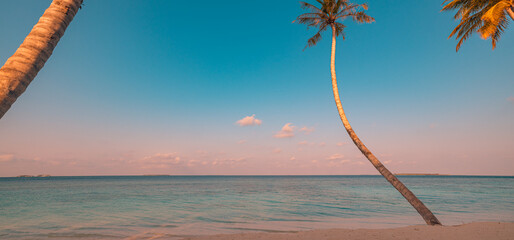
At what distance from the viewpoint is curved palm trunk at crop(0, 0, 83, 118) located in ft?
9.54

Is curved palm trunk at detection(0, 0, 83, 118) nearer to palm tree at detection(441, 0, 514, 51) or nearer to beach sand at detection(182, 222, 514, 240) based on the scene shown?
beach sand at detection(182, 222, 514, 240)

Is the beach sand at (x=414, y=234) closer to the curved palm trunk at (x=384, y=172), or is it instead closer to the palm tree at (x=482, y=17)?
the curved palm trunk at (x=384, y=172)

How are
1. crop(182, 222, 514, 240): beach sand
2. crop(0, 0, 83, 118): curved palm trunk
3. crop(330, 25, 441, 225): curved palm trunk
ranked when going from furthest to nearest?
crop(330, 25, 441, 225): curved palm trunk
crop(182, 222, 514, 240): beach sand
crop(0, 0, 83, 118): curved palm trunk

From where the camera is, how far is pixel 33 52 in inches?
126

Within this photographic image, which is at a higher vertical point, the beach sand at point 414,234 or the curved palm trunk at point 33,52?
the curved palm trunk at point 33,52

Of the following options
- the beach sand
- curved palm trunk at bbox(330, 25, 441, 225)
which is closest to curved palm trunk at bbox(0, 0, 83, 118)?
the beach sand

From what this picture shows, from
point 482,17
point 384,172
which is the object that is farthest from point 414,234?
point 482,17

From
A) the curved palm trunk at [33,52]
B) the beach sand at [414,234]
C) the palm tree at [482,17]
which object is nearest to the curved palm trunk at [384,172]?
the beach sand at [414,234]

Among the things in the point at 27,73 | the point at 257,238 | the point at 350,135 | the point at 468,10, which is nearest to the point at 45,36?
the point at 27,73

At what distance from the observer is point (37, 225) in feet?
40.7

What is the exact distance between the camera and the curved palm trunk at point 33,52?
9.54 ft

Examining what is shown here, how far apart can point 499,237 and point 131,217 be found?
16740 millimetres

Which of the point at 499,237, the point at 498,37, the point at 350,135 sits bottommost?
the point at 499,237

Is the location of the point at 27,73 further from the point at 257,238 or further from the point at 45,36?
the point at 257,238
